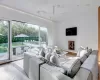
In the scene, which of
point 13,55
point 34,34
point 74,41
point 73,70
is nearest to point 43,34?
point 34,34

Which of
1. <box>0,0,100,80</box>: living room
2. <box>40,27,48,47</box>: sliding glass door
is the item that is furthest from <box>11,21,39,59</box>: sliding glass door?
<box>40,27,48,47</box>: sliding glass door

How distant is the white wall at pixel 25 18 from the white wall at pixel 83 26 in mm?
1011

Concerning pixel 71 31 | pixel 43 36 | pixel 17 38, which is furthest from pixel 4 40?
pixel 71 31

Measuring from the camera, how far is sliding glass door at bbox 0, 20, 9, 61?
438 cm

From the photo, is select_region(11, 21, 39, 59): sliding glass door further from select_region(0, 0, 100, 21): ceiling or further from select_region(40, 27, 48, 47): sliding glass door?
select_region(0, 0, 100, 21): ceiling

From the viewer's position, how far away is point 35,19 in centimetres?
→ 591

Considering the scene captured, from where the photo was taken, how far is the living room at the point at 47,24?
383 centimetres

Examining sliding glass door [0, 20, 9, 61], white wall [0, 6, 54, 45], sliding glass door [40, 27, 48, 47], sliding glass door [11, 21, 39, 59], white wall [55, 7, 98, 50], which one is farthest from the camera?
sliding glass door [40, 27, 48, 47]

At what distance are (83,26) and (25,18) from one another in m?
3.66

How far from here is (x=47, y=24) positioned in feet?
23.2

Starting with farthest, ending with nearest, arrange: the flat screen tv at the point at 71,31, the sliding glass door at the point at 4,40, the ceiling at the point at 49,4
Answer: the flat screen tv at the point at 71,31, the sliding glass door at the point at 4,40, the ceiling at the point at 49,4

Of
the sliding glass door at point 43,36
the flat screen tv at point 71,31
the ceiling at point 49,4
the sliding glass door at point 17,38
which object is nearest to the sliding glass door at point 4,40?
the sliding glass door at point 17,38

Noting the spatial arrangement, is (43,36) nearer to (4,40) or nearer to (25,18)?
(25,18)

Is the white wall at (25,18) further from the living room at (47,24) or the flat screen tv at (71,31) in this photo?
the flat screen tv at (71,31)
